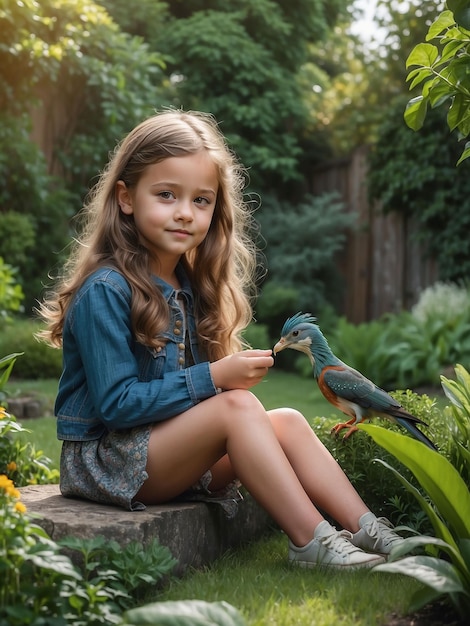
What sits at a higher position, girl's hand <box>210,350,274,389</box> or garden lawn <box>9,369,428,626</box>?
→ girl's hand <box>210,350,274,389</box>

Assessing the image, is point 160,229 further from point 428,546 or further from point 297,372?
point 297,372

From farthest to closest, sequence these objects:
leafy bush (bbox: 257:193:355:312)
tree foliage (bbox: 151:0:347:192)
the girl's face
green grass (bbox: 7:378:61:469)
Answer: tree foliage (bbox: 151:0:347:192) < leafy bush (bbox: 257:193:355:312) < green grass (bbox: 7:378:61:469) < the girl's face

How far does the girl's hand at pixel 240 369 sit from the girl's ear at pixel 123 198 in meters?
0.67

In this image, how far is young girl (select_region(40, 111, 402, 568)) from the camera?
2.57 meters

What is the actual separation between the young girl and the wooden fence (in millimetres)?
7942

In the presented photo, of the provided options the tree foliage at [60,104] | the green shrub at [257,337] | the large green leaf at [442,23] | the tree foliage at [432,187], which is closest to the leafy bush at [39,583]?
the large green leaf at [442,23]

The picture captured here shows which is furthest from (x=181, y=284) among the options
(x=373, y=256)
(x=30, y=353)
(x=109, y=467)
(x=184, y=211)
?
(x=373, y=256)

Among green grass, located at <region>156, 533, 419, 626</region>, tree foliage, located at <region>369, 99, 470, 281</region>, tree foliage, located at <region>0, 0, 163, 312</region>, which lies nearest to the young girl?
green grass, located at <region>156, 533, 419, 626</region>

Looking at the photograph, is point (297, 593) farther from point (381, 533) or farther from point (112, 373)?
point (112, 373)

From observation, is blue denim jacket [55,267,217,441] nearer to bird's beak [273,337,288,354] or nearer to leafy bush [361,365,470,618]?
bird's beak [273,337,288,354]

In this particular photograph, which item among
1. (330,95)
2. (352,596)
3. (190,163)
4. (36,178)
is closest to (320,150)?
(330,95)

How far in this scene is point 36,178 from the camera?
351 inches

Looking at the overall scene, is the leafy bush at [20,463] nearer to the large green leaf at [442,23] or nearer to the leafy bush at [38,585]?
the leafy bush at [38,585]

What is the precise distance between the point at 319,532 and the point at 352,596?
337 millimetres
